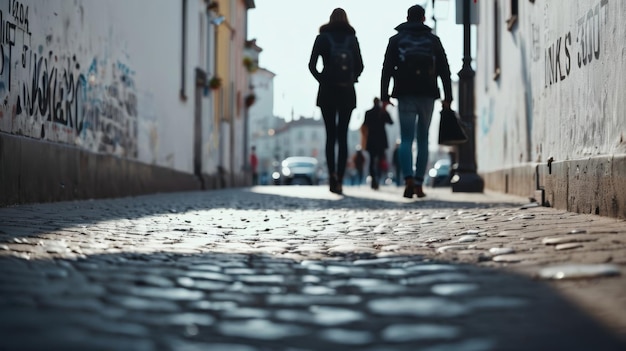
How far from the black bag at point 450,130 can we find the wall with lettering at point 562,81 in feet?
2.26

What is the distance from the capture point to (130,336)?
2295 millimetres

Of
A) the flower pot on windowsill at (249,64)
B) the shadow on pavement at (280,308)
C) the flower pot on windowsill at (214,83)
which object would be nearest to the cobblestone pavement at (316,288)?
the shadow on pavement at (280,308)

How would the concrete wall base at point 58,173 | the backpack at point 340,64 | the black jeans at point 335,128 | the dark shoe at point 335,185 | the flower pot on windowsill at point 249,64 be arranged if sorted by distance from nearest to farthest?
the concrete wall base at point 58,173 < the backpack at point 340,64 < the black jeans at point 335,128 < the dark shoe at point 335,185 < the flower pot on windowsill at point 249,64

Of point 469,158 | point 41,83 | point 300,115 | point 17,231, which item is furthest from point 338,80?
point 300,115

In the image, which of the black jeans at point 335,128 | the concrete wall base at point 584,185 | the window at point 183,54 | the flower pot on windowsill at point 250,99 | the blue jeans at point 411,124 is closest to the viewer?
the concrete wall base at point 584,185

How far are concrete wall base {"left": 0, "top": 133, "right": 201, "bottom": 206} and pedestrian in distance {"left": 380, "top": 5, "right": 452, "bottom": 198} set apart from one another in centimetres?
330

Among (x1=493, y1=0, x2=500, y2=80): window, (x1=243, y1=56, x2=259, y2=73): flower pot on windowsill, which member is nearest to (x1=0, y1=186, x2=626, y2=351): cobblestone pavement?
(x1=493, y1=0, x2=500, y2=80): window

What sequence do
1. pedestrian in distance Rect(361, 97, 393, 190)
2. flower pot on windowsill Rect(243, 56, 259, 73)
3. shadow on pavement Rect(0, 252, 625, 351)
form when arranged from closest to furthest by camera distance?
1. shadow on pavement Rect(0, 252, 625, 351)
2. pedestrian in distance Rect(361, 97, 393, 190)
3. flower pot on windowsill Rect(243, 56, 259, 73)

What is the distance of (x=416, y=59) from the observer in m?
10.3

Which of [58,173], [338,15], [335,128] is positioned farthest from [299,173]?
[58,173]

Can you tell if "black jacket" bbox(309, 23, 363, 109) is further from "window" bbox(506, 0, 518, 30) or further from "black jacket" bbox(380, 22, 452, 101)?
"window" bbox(506, 0, 518, 30)

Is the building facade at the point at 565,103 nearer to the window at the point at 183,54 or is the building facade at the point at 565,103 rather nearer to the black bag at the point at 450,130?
the black bag at the point at 450,130

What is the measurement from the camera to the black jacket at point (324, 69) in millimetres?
11852

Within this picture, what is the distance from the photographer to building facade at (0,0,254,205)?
769cm
